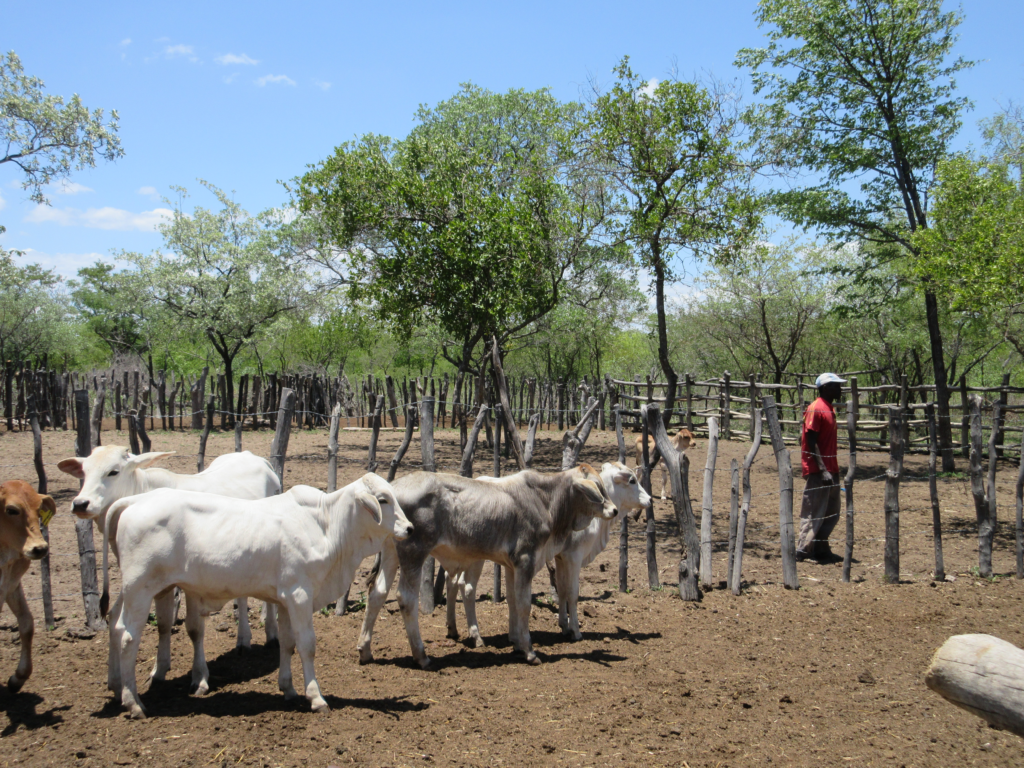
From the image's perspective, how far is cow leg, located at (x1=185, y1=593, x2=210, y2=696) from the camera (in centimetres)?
427

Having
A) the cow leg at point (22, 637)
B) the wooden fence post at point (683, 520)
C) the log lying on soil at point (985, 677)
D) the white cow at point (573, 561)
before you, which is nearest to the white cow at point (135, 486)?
the cow leg at point (22, 637)

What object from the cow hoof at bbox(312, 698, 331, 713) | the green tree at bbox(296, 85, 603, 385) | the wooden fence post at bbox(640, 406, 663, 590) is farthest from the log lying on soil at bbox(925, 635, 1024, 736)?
the green tree at bbox(296, 85, 603, 385)

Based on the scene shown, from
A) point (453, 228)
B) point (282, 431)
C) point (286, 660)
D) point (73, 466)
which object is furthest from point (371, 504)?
point (453, 228)

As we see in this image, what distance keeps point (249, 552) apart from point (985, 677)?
11.0 feet

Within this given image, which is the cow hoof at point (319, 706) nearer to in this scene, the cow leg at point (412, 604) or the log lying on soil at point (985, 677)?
the cow leg at point (412, 604)

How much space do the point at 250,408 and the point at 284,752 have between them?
19993 mm

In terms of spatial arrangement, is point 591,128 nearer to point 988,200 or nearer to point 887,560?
point 988,200

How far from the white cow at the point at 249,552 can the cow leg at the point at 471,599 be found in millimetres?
1260

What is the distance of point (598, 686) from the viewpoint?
14.8 ft

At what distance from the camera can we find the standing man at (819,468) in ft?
26.4

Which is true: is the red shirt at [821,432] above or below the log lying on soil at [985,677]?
above

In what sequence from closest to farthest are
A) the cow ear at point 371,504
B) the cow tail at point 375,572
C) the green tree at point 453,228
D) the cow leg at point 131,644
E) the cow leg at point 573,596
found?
the cow leg at point 131,644, the cow ear at point 371,504, the cow tail at point 375,572, the cow leg at point 573,596, the green tree at point 453,228

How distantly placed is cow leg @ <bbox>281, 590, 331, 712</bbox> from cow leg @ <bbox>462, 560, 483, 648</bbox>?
153cm

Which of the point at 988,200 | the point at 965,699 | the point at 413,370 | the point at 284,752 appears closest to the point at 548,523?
the point at 284,752
